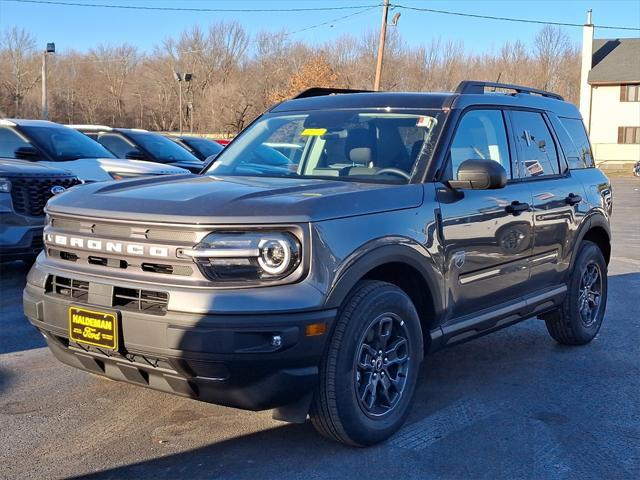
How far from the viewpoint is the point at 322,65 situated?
174ft

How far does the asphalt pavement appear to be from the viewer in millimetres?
3854

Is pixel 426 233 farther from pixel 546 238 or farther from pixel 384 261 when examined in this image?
pixel 546 238

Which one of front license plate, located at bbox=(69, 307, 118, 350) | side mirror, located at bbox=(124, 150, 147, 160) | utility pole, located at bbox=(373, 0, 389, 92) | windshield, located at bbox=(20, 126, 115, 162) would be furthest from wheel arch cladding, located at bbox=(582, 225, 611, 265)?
utility pole, located at bbox=(373, 0, 389, 92)

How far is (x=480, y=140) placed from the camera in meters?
5.15

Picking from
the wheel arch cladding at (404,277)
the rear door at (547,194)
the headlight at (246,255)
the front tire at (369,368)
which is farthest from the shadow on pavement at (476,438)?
the headlight at (246,255)

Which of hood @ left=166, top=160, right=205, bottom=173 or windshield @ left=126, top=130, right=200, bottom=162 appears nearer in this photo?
hood @ left=166, top=160, right=205, bottom=173

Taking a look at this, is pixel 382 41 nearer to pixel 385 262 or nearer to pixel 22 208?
pixel 22 208

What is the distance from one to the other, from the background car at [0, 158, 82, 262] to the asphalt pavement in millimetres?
2068

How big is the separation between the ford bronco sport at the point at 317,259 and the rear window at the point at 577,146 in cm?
76

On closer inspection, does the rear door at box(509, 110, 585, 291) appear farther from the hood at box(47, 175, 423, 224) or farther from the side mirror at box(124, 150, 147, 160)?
the side mirror at box(124, 150, 147, 160)

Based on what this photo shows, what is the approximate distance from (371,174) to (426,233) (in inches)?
23.3

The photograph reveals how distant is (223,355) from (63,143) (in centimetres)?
850

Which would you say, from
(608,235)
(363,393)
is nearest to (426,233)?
(363,393)

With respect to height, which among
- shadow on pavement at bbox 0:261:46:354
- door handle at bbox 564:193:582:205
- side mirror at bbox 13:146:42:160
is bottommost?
shadow on pavement at bbox 0:261:46:354
